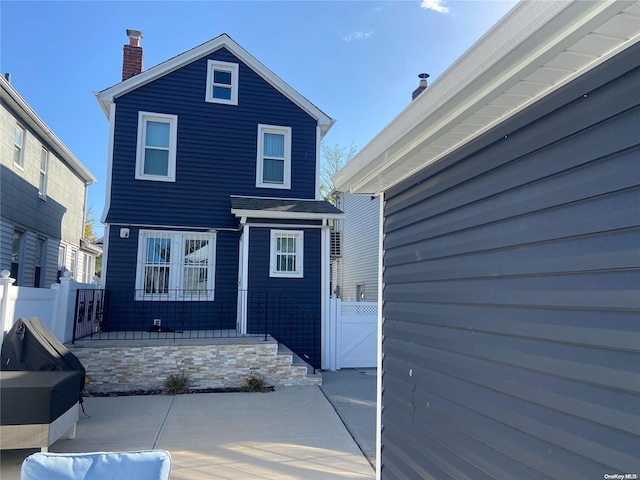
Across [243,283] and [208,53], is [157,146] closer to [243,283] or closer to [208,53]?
[208,53]

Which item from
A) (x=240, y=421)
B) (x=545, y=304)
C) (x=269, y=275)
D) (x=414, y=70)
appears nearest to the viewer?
(x=545, y=304)

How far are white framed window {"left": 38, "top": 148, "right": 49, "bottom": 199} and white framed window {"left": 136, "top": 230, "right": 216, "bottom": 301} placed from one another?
4.68 metres

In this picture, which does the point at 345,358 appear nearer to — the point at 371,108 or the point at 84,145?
the point at 371,108

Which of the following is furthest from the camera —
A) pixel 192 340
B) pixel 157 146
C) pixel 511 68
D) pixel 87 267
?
pixel 87 267

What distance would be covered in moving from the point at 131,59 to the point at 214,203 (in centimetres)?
412

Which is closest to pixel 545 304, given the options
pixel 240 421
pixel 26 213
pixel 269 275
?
pixel 240 421

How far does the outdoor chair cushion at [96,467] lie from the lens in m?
2.16

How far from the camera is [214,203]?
945 cm

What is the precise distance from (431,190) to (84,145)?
22.6 metres

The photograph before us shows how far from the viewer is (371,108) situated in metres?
15.6

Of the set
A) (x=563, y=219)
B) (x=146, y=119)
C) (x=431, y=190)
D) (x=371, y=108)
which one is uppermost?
(x=371, y=108)

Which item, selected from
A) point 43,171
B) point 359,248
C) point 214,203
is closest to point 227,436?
point 214,203

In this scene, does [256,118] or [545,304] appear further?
[256,118]

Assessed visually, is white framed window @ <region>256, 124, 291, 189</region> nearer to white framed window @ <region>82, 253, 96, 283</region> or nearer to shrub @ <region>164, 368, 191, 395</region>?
shrub @ <region>164, 368, 191, 395</region>
